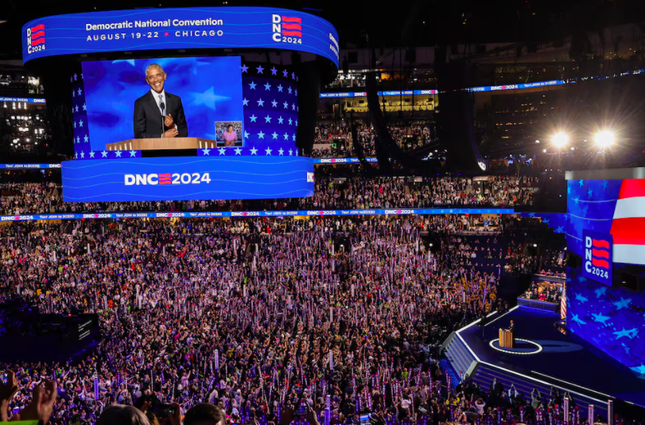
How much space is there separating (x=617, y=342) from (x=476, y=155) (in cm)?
848

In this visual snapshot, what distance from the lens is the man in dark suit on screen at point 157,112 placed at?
68.1 feet

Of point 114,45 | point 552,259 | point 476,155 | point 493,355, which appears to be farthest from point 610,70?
point 114,45

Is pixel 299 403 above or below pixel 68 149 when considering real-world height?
below

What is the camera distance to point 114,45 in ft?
65.4

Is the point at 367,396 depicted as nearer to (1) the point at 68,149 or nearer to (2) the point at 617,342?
(2) the point at 617,342

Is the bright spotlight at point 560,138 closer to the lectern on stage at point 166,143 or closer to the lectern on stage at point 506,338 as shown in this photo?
the lectern on stage at point 506,338

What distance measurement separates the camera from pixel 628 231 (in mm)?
15398

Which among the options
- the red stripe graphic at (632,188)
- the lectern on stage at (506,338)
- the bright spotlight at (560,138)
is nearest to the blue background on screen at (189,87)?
the lectern on stage at (506,338)

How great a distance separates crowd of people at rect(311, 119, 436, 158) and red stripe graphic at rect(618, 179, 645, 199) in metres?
20.4

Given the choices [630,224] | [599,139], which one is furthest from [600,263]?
[599,139]

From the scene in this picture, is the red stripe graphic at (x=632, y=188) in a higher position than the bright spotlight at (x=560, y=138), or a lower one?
lower

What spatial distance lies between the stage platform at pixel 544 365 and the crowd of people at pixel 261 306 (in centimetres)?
123

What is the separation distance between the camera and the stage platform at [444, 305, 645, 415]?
543 inches

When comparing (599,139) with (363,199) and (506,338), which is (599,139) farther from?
(363,199)
